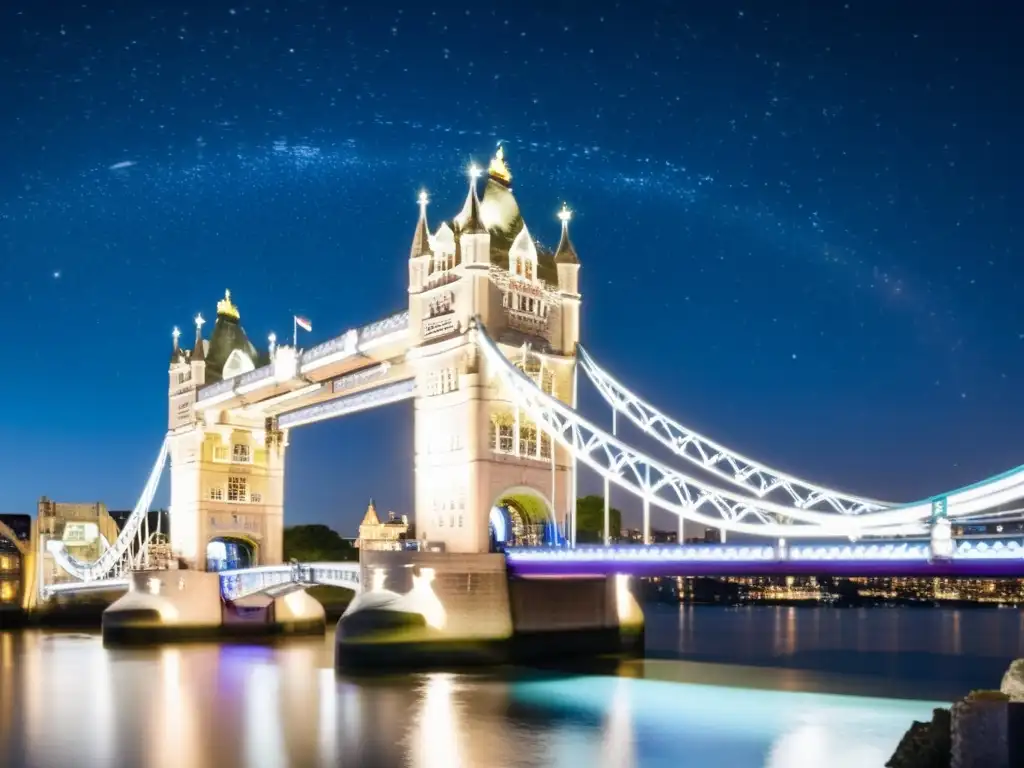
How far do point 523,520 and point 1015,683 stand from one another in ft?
75.2

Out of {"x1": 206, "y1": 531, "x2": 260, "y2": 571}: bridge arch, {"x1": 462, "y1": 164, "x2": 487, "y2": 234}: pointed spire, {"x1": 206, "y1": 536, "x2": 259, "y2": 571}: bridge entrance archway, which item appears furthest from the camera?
{"x1": 206, "y1": 536, "x2": 259, "y2": 571}: bridge entrance archway

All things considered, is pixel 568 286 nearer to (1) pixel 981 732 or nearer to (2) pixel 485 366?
(2) pixel 485 366

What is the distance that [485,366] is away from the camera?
35.3 metres

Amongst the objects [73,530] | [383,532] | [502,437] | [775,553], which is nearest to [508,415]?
[502,437]

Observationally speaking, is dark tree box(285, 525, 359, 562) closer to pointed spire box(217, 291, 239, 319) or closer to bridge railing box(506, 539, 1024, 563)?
pointed spire box(217, 291, 239, 319)

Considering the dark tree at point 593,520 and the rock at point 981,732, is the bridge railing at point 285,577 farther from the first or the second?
the rock at point 981,732

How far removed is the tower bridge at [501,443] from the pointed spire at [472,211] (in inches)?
2.8

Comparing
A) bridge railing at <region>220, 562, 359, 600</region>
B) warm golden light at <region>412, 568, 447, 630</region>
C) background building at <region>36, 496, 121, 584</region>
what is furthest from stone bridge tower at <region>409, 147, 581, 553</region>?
background building at <region>36, 496, 121, 584</region>

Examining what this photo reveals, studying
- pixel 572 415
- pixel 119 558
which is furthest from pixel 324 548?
pixel 572 415

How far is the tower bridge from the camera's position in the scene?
88.3ft

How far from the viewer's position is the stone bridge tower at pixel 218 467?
169ft

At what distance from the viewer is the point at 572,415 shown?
107ft

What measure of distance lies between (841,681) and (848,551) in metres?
8.92

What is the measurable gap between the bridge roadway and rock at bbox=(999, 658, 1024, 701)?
235 inches
